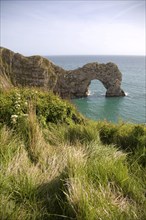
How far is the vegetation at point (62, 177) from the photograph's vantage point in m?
2.12

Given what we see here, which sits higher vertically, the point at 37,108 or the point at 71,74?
the point at 71,74

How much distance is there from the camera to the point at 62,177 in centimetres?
261

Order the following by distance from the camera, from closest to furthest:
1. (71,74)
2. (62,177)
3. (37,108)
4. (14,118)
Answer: (62,177) < (14,118) < (37,108) < (71,74)

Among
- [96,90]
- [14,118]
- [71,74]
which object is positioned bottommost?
[96,90]

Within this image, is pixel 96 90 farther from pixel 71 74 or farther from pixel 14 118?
pixel 14 118

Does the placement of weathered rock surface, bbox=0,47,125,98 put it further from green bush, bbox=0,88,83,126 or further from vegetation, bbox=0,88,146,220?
vegetation, bbox=0,88,146,220

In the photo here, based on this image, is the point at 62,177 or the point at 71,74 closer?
the point at 62,177

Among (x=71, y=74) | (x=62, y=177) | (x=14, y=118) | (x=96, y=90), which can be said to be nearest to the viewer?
(x=62, y=177)

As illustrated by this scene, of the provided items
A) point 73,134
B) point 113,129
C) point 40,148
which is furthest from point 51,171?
point 113,129

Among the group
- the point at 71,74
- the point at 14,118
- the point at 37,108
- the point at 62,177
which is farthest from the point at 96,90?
the point at 62,177

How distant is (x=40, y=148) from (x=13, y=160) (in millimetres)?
641

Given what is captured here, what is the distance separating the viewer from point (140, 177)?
114 inches

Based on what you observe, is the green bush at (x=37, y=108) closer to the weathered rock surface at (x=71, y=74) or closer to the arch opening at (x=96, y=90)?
the weathered rock surface at (x=71, y=74)

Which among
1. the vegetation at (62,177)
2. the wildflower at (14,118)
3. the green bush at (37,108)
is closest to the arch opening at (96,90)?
the green bush at (37,108)
